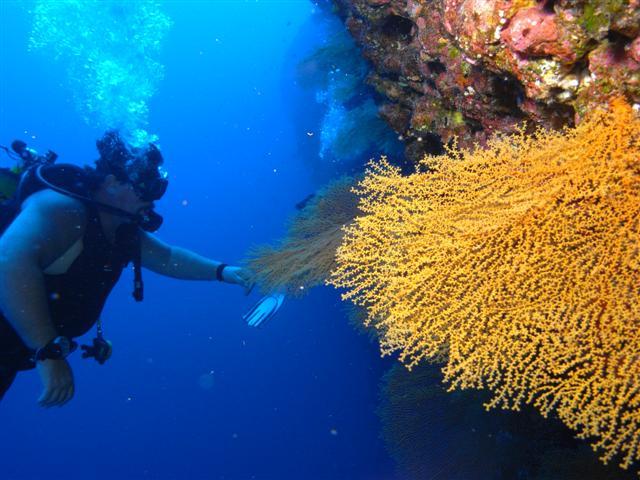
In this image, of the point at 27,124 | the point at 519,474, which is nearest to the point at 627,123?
the point at 519,474

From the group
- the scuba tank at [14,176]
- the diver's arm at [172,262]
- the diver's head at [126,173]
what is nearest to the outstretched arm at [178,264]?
the diver's arm at [172,262]

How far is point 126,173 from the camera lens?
4.39 meters

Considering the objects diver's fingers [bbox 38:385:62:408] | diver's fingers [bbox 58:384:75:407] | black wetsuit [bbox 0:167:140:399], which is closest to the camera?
diver's fingers [bbox 38:385:62:408]

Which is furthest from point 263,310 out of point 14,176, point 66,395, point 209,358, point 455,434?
point 209,358

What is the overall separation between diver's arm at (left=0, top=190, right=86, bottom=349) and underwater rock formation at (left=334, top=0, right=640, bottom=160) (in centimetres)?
346

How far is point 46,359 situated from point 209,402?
20.1 meters

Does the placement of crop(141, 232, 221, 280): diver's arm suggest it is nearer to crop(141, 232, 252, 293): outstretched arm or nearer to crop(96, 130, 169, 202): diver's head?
crop(141, 232, 252, 293): outstretched arm

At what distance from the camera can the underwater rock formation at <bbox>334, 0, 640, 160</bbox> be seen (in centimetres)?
193

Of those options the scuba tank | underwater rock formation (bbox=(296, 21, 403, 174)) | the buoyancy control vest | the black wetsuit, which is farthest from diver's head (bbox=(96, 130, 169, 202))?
underwater rock formation (bbox=(296, 21, 403, 174))

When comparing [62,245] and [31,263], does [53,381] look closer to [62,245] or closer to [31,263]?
[31,263]

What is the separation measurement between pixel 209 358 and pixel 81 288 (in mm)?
20840

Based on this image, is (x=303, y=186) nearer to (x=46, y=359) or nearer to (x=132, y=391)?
(x=132, y=391)

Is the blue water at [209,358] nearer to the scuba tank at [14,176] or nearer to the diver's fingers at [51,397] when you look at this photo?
the scuba tank at [14,176]

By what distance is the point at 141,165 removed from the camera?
4371 mm
